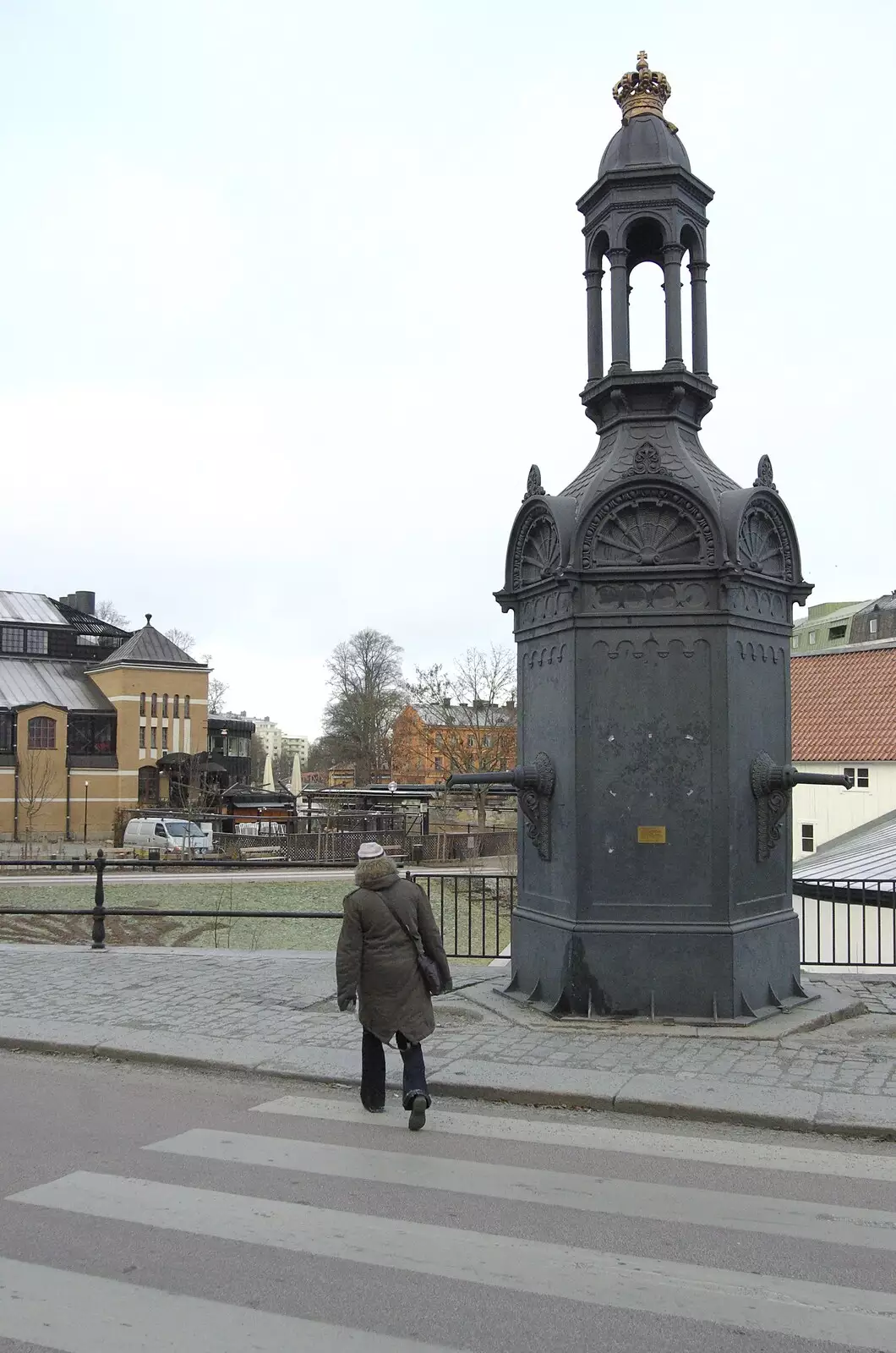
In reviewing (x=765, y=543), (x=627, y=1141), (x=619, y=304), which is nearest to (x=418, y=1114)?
(x=627, y=1141)

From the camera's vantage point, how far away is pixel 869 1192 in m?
5.53

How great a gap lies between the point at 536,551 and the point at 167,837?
3614 centimetres

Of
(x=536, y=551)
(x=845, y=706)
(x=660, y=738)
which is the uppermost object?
(x=536, y=551)

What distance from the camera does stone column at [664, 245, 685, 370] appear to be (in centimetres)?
977

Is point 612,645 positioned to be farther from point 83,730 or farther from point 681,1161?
point 83,730

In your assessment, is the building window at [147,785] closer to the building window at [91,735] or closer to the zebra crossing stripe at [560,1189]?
the building window at [91,735]

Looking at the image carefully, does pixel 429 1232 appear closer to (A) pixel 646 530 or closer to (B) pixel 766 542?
(A) pixel 646 530

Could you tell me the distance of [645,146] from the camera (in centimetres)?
988

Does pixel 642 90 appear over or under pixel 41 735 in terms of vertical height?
over

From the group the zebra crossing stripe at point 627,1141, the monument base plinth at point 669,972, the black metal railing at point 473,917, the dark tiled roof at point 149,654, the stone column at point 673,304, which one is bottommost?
the black metal railing at point 473,917

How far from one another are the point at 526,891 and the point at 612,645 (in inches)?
92.2

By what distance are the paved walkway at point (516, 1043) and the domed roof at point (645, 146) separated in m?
7.35

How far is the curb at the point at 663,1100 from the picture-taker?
21.2 feet

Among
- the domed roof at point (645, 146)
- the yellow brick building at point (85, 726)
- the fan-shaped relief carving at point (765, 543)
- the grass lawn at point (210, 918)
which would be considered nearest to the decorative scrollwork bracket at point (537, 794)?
the fan-shaped relief carving at point (765, 543)
